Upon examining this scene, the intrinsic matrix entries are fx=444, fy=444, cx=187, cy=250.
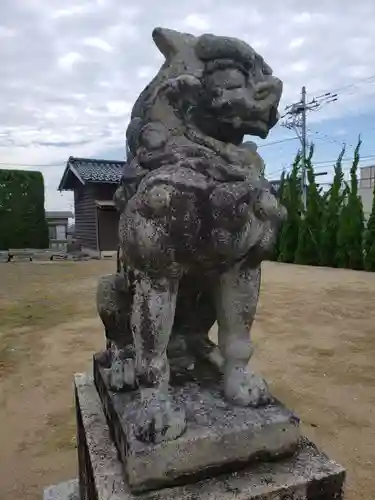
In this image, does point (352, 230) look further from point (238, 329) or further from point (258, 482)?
point (258, 482)

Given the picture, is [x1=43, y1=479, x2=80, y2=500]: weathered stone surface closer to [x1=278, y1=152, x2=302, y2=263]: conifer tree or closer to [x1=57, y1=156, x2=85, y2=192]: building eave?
[x1=278, y1=152, x2=302, y2=263]: conifer tree

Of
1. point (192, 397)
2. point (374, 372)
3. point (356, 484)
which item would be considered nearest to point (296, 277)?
point (374, 372)

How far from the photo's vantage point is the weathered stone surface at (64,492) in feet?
4.78

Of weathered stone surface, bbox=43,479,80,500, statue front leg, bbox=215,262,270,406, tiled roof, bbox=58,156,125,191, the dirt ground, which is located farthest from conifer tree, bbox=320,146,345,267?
statue front leg, bbox=215,262,270,406

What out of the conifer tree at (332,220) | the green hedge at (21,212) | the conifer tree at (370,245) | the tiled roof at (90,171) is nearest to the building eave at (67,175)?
the tiled roof at (90,171)

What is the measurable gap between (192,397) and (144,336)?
184mm

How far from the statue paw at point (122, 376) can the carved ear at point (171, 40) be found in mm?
679

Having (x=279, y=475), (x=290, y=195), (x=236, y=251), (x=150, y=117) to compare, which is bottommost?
(x=279, y=475)

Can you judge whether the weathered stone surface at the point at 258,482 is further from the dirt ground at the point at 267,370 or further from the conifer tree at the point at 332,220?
the conifer tree at the point at 332,220

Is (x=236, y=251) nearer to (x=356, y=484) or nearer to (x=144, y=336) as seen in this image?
(x=144, y=336)

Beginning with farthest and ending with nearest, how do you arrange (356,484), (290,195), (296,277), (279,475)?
(290,195), (296,277), (356,484), (279,475)

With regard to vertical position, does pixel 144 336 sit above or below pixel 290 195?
below

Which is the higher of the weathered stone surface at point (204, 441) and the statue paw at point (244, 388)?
the statue paw at point (244, 388)

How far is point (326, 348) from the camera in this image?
3205 mm
